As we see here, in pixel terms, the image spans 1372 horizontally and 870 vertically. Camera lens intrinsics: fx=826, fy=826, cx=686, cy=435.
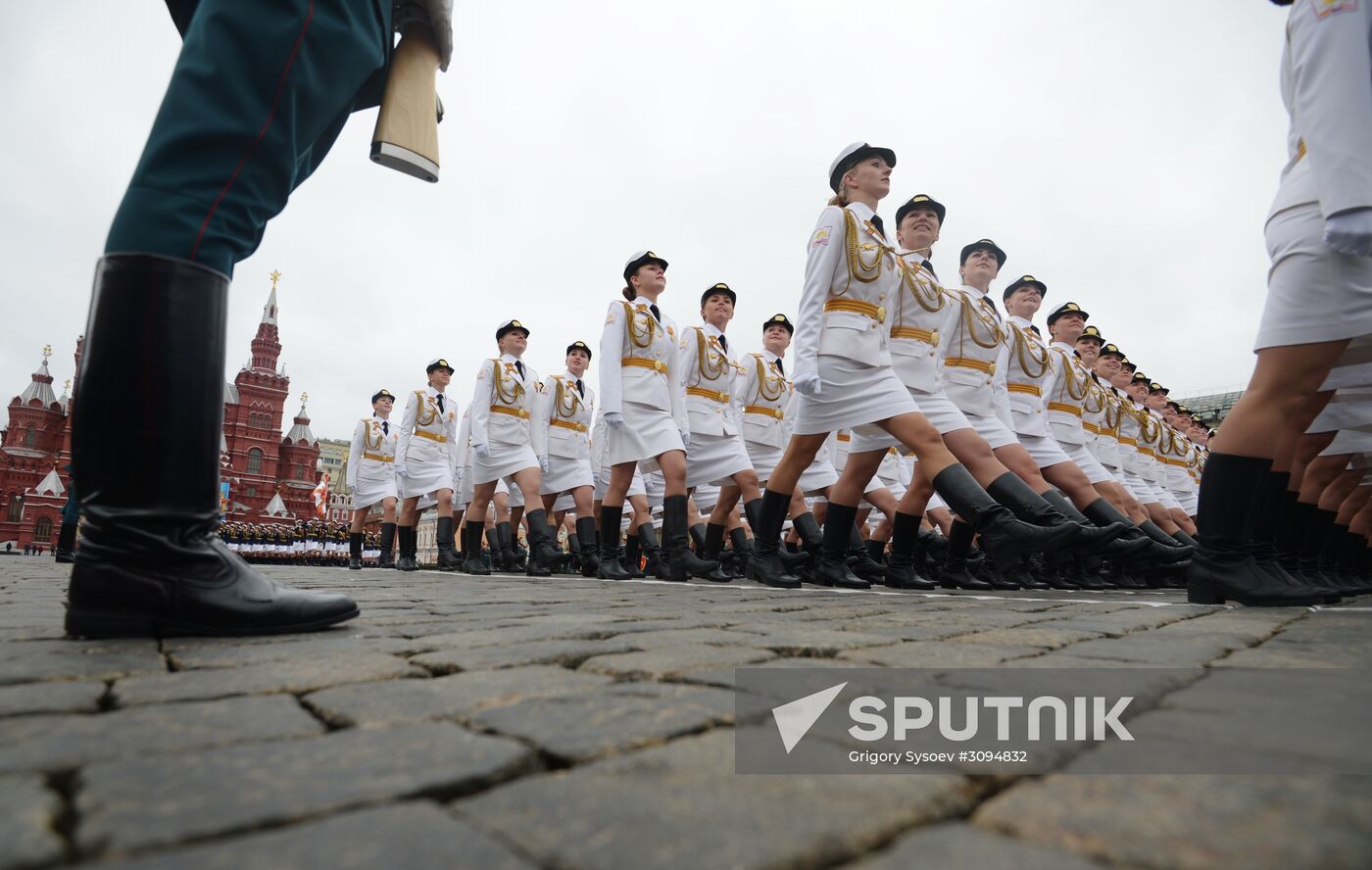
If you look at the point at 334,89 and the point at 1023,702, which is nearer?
the point at 1023,702

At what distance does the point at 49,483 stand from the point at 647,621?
2903 inches

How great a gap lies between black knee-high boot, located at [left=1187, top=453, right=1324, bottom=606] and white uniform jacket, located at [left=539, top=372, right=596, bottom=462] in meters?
6.96

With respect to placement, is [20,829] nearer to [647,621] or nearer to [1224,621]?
[647,621]

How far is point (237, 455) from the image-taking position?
70000 mm

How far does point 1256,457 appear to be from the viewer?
3178 mm

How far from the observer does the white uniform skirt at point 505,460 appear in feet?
27.0

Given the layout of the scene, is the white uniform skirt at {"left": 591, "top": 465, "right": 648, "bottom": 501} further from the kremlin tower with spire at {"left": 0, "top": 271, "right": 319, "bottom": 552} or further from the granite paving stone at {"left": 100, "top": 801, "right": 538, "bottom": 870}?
the kremlin tower with spire at {"left": 0, "top": 271, "right": 319, "bottom": 552}

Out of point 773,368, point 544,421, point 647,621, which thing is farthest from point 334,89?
point 544,421

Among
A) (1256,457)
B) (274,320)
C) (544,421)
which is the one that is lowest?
(1256,457)

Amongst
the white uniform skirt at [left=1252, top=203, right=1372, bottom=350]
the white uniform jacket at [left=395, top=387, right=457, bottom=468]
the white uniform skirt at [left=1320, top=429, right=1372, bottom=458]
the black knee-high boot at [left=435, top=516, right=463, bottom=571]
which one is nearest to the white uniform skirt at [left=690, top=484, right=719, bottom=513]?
the black knee-high boot at [left=435, top=516, right=463, bottom=571]

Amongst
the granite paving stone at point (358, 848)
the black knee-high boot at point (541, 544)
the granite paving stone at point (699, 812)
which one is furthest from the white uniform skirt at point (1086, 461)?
the granite paving stone at point (358, 848)

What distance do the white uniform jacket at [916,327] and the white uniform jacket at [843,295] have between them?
0.55 m

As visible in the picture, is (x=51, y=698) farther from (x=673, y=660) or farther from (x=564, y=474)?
(x=564, y=474)

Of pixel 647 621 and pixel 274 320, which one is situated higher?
pixel 274 320
